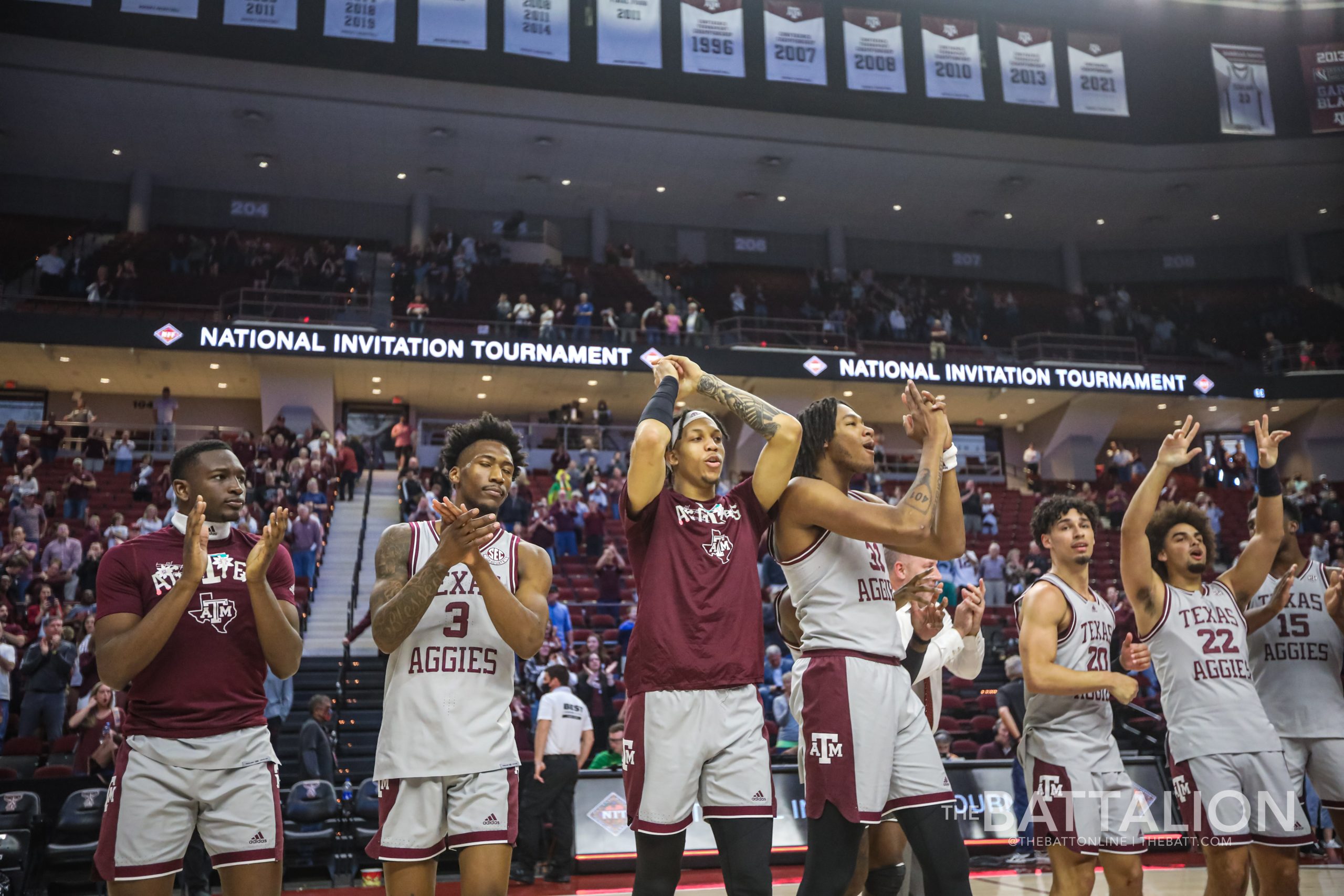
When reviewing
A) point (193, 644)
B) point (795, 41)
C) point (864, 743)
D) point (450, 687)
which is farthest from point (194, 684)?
point (795, 41)

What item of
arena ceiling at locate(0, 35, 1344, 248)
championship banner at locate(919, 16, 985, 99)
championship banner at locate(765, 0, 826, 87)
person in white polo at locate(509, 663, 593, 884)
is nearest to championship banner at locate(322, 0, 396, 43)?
arena ceiling at locate(0, 35, 1344, 248)

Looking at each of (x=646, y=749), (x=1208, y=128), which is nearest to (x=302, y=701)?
(x=646, y=749)

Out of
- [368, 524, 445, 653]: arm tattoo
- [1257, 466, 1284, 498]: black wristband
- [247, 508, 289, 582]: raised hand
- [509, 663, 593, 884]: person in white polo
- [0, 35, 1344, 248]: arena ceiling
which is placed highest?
[0, 35, 1344, 248]: arena ceiling

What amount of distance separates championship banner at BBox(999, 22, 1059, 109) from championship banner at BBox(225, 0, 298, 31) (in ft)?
55.5

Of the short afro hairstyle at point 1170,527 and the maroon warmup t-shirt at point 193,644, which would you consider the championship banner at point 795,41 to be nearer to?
the short afro hairstyle at point 1170,527

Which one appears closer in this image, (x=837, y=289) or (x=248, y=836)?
(x=248, y=836)

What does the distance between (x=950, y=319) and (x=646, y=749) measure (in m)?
26.6

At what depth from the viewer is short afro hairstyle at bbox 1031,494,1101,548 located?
507cm

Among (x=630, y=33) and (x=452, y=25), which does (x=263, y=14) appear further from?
(x=630, y=33)

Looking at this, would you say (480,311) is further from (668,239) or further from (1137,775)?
(1137,775)

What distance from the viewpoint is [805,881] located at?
141 inches

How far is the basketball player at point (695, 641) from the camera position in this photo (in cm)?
353

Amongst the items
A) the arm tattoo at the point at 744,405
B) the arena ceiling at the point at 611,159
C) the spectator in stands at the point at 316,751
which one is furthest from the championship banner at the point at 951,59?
the arm tattoo at the point at 744,405

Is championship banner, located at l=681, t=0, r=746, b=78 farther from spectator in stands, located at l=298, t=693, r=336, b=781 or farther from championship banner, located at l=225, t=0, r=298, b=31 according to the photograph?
spectator in stands, located at l=298, t=693, r=336, b=781
